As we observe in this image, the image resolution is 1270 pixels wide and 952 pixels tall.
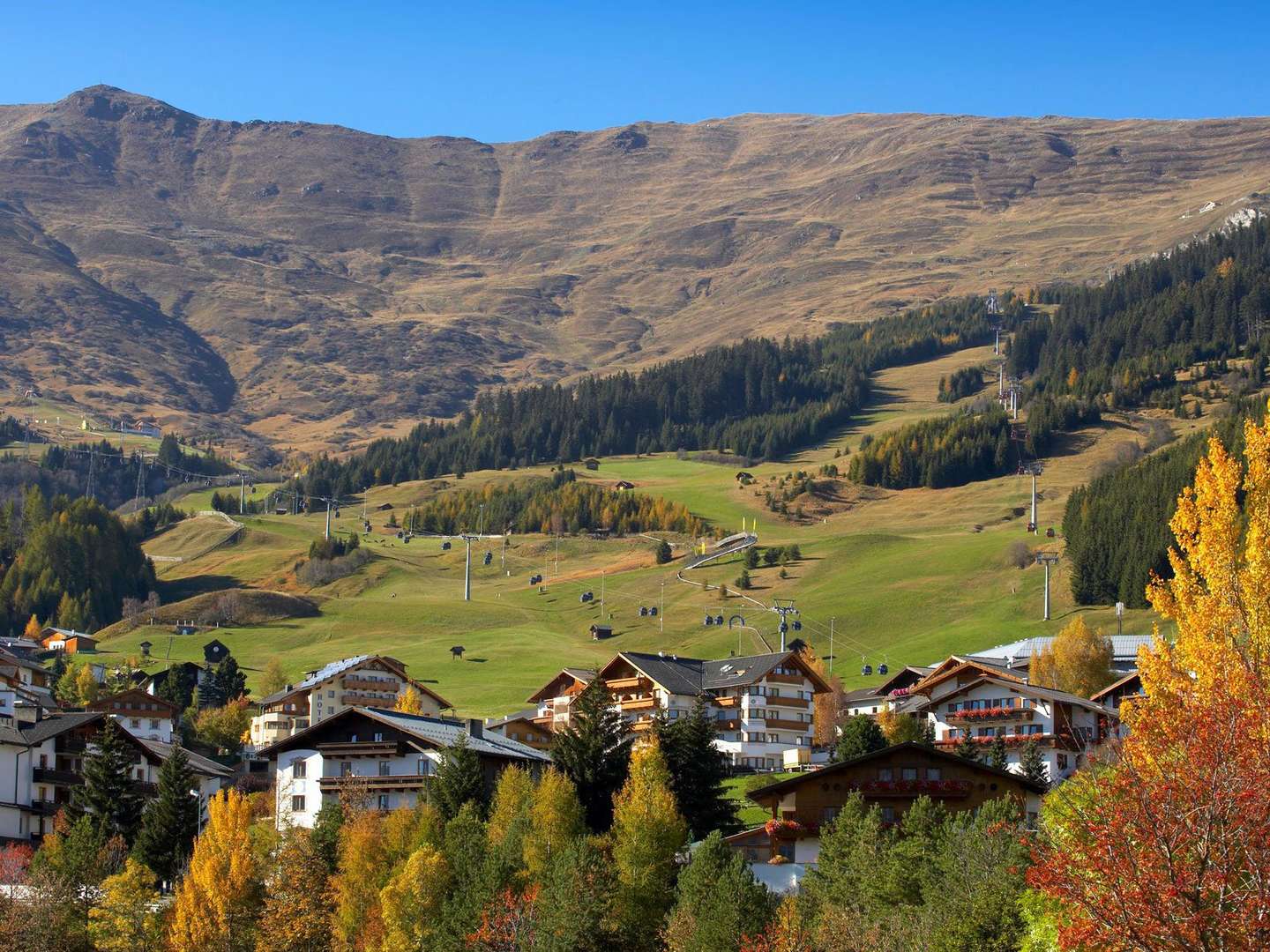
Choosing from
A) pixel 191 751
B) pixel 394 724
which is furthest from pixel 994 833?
pixel 191 751

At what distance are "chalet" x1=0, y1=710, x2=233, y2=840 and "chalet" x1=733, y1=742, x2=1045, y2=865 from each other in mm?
43737

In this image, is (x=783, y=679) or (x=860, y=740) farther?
(x=783, y=679)

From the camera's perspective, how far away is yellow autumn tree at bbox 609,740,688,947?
76.8 meters

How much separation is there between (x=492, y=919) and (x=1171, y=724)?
4381cm

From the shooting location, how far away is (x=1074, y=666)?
143875mm

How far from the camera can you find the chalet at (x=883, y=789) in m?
86.8

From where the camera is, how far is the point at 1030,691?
393 ft

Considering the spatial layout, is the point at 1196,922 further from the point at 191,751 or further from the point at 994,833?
the point at 191,751

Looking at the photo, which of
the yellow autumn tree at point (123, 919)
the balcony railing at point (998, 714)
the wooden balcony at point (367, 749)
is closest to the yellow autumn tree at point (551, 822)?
the yellow autumn tree at point (123, 919)

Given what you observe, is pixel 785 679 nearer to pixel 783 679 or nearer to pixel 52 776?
pixel 783 679

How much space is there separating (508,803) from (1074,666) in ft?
221

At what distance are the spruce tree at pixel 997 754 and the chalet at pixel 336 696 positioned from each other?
60.1m

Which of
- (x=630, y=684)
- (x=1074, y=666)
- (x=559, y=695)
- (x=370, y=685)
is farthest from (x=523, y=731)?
(x=1074, y=666)

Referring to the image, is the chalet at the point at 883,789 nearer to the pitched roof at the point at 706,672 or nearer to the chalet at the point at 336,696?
the pitched roof at the point at 706,672
